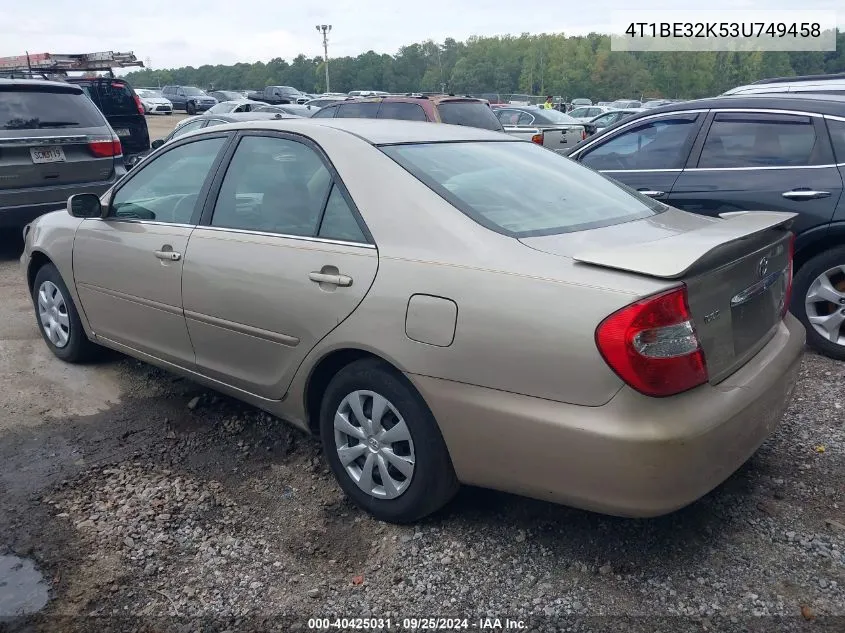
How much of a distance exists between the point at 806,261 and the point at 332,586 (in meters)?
3.71

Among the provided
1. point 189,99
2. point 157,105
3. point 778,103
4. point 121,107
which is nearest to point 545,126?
point 121,107

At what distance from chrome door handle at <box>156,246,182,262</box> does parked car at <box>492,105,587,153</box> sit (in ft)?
35.1

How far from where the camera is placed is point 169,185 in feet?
13.5

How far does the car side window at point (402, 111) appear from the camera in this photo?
10.4 m

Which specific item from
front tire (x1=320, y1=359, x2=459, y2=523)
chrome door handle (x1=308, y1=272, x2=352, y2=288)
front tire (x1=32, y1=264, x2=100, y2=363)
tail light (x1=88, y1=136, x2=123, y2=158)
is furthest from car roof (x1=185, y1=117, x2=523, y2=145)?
tail light (x1=88, y1=136, x2=123, y2=158)

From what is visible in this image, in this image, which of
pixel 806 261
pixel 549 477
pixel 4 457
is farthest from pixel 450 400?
pixel 806 261

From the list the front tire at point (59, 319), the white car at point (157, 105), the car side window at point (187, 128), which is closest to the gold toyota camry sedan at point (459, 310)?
the front tire at point (59, 319)

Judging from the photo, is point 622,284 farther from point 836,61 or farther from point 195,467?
point 836,61

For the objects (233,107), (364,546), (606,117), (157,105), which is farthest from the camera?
(157,105)

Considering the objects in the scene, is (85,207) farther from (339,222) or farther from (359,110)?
(359,110)

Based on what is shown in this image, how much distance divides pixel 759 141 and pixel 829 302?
3.82 feet

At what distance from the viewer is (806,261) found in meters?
4.80

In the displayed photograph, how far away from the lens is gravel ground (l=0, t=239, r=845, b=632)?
8.36 feet

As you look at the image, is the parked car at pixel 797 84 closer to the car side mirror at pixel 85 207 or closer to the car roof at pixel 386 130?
the car roof at pixel 386 130
